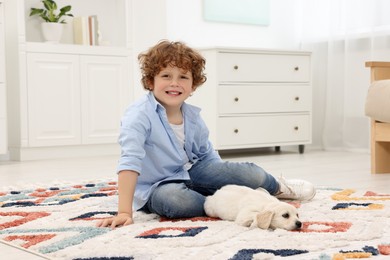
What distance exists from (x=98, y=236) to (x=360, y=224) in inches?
26.0

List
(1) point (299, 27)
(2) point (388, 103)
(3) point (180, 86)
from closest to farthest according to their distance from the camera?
(3) point (180, 86) → (2) point (388, 103) → (1) point (299, 27)

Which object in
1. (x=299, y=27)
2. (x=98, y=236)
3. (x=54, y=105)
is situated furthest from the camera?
(x=299, y=27)

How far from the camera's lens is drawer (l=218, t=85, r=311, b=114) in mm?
4027

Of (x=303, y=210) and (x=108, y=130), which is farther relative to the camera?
(x=108, y=130)

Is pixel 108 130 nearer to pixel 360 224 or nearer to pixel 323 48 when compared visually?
pixel 323 48

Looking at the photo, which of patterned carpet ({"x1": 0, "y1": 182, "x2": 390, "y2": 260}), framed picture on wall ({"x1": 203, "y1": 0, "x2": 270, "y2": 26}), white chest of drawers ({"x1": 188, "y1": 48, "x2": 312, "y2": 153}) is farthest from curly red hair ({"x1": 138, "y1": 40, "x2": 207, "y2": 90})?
framed picture on wall ({"x1": 203, "y1": 0, "x2": 270, "y2": 26})

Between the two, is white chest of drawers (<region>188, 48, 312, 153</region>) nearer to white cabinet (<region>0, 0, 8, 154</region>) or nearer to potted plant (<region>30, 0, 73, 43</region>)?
potted plant (<region>30, 0, 73, 43</region>)

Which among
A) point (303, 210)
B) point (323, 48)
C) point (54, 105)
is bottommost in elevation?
point (303, 210)

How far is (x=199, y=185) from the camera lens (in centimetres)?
192

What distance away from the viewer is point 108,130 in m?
4.39

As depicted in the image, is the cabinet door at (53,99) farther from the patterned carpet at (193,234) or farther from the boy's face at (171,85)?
the boy's face at (171,85)

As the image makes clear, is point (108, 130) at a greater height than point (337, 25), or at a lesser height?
lesser

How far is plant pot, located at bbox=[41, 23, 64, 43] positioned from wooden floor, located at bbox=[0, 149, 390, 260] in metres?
0.86

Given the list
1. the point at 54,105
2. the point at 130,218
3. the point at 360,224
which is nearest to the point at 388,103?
the point at 360,224
